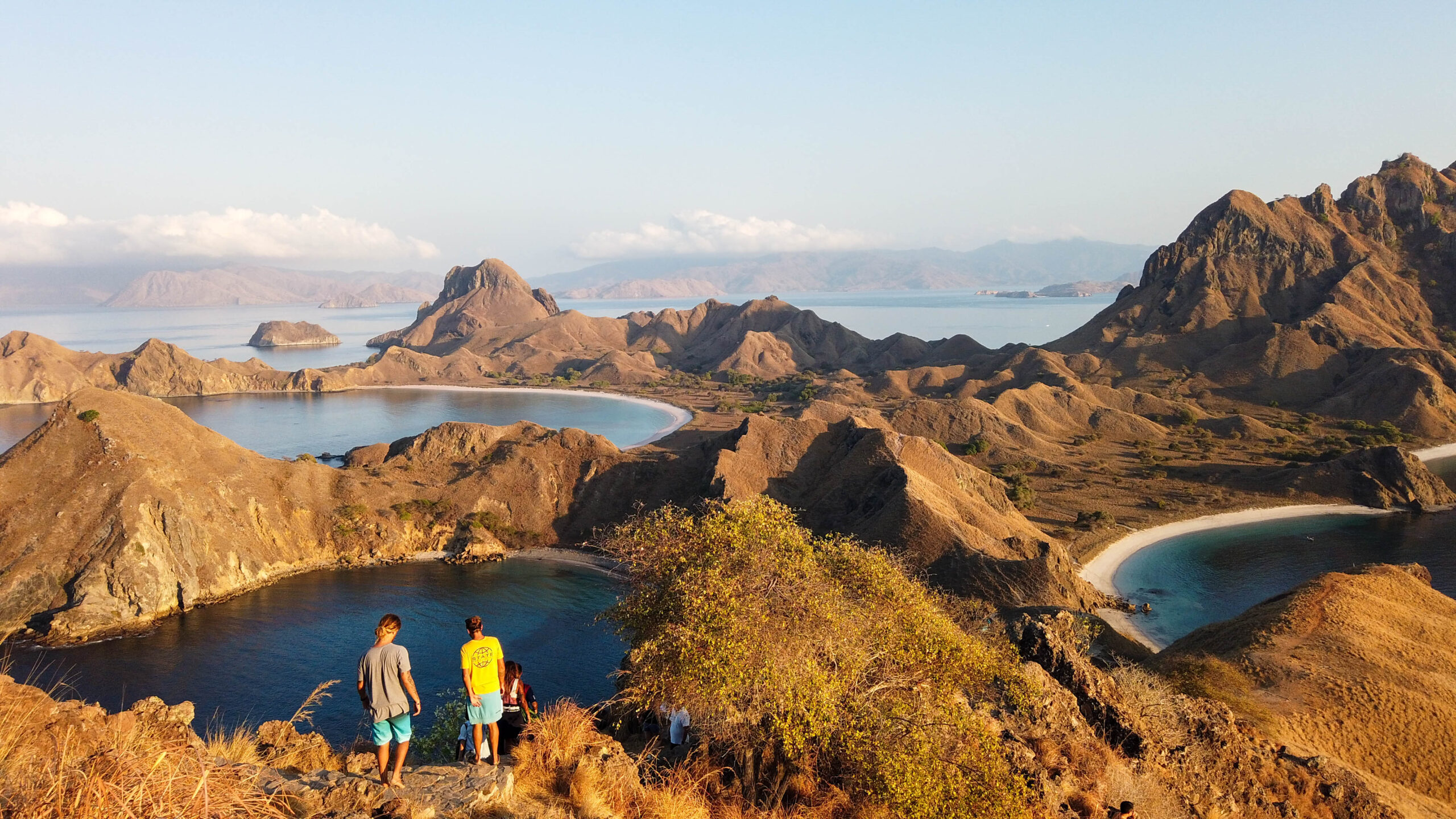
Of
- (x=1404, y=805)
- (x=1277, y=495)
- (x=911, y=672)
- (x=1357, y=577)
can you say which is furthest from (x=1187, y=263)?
(x=911, y=672)

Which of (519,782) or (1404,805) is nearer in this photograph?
(519,782)

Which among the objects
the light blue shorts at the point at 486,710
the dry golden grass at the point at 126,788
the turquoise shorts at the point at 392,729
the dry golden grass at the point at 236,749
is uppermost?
the dry golden grass at the point at 126,788

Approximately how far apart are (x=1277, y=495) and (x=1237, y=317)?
3193 inches

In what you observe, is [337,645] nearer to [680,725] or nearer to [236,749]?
[236,749]

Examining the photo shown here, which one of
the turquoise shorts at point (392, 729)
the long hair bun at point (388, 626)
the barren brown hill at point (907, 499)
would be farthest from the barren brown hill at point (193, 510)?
the long hair bun at point (388, 626)

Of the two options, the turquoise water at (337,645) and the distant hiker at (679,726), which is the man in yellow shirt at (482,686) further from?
the turquoise water at (337,645)

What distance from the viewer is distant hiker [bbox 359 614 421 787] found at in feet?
37.1

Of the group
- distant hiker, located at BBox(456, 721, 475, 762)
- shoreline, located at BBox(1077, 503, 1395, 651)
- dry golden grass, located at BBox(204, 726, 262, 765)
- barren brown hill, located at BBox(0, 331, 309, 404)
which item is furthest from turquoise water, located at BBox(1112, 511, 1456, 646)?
barren brown hill, located at BBox(0, 331, 309, 404)

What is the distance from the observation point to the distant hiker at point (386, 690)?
37.1ft

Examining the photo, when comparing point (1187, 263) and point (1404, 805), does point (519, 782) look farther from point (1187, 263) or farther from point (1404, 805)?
point (1187, 263)

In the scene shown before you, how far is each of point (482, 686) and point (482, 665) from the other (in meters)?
0.33

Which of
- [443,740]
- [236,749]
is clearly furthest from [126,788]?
[443,740]

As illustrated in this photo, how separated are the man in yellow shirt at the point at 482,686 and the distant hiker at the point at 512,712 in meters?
0.68

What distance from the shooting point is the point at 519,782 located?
1235 cm
